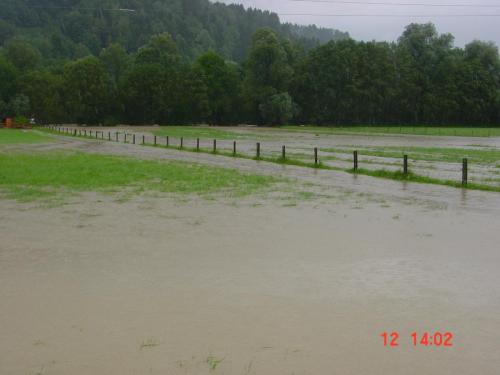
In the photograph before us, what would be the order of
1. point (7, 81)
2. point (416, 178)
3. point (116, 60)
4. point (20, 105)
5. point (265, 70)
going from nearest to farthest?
point (416, 178)
point (265, 70)
point (20, 105)
point (7, 81)
point (116, 60)

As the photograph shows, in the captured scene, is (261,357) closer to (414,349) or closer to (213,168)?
(414,349)

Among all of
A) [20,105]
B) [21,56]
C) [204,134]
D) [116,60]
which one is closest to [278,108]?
[204,134]

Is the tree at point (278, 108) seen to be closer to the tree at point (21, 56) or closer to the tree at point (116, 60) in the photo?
the tree at point (116, 60)

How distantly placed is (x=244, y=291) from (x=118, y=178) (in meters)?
15.2

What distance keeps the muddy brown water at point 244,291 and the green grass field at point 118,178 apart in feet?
15.1

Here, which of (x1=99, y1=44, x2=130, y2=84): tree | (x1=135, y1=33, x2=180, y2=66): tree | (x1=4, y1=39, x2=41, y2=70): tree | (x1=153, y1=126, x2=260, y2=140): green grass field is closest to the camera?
(x1=153, y1=126, x2=260, y2=140): green grass field

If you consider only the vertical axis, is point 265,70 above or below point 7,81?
above

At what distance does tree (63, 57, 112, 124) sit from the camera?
10650 centimetres

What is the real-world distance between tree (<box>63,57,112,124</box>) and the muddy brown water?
96448 mm

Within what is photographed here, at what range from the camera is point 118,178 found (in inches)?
874

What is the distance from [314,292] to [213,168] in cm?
1970
